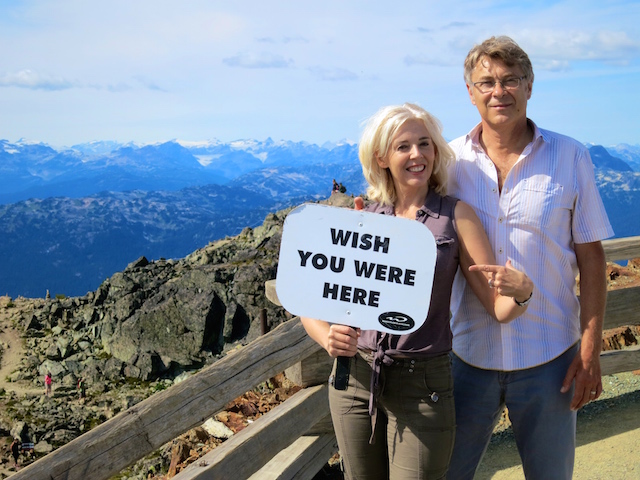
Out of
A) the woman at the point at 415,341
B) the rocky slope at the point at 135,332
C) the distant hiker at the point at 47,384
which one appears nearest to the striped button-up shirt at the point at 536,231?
the woman at the point at 415,341

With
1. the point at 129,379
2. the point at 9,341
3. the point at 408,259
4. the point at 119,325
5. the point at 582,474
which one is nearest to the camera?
the point at 408,259

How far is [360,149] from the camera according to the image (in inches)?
111

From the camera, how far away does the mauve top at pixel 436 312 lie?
8.50ft

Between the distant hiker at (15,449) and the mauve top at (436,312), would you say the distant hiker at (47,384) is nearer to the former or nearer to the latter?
the distant hiker at (15,449)

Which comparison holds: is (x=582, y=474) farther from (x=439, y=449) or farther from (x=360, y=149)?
(x=360, y=149)

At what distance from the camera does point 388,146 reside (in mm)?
2705

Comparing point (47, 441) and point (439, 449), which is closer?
point (439, 449)

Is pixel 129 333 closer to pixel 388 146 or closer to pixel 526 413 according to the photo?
pixel 526 413

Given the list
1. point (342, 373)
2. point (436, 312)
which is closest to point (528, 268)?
point (436, 312)

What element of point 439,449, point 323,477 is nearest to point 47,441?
point 323,477

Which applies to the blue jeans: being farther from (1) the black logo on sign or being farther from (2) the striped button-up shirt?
(1) the black logo on sign

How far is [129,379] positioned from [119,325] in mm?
3805

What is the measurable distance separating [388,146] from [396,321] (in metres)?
0.80

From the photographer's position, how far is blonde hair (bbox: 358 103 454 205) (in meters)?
2.67
